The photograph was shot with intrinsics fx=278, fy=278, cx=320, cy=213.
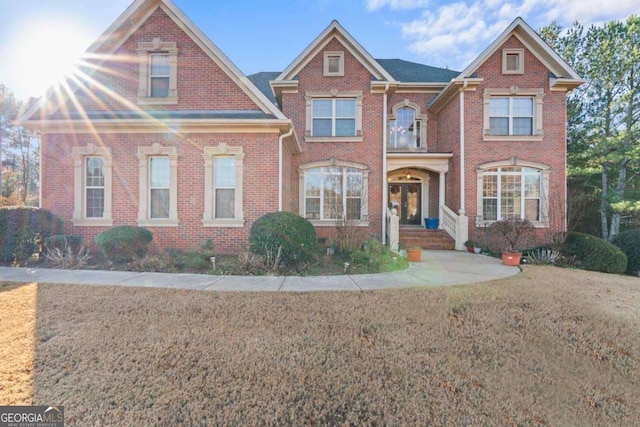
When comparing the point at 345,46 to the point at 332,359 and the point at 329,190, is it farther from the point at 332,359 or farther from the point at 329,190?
the point at 332,359

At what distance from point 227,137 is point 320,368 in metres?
8.02

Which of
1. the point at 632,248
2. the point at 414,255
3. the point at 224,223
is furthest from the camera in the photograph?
the point at 224,223

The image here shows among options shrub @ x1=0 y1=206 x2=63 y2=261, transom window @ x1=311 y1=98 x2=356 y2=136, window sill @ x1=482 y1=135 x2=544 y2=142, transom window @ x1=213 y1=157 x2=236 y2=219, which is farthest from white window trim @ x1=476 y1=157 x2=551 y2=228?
shrub @ x1=0 y1=206 x2=63 y2=261

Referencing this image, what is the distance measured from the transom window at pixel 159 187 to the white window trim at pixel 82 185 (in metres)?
1.30

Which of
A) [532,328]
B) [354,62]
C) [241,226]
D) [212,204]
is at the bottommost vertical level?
[532,328]

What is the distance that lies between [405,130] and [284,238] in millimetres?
9403

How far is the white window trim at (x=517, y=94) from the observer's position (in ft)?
38.0

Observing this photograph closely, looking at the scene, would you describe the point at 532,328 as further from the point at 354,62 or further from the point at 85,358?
the point at 354,62

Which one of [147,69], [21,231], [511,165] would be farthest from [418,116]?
[21,231]

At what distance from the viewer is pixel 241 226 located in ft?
29.7

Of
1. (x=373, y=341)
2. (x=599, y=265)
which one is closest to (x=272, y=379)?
(x=373, y=341)

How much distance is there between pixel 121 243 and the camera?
7883 mm

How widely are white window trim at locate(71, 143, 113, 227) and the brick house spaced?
0.11 ft

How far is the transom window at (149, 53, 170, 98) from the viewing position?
9.56 meters
